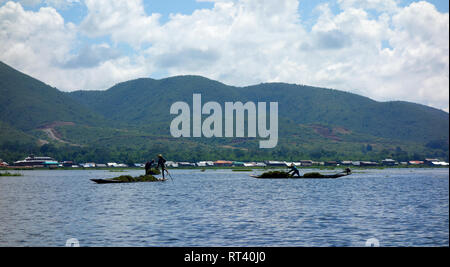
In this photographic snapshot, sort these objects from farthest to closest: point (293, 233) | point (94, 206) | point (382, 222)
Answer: point (94, 206)
point (382, 222)
point (293, 233)

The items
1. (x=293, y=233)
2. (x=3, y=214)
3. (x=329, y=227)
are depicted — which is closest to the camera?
(x=293, y=233)

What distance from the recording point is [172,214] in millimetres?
42531

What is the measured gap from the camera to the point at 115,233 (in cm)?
3278

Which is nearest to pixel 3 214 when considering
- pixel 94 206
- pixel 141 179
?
pixel 94 206

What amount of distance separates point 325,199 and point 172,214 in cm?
2207

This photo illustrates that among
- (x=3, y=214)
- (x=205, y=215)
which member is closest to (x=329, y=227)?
(x=205, y=215)
